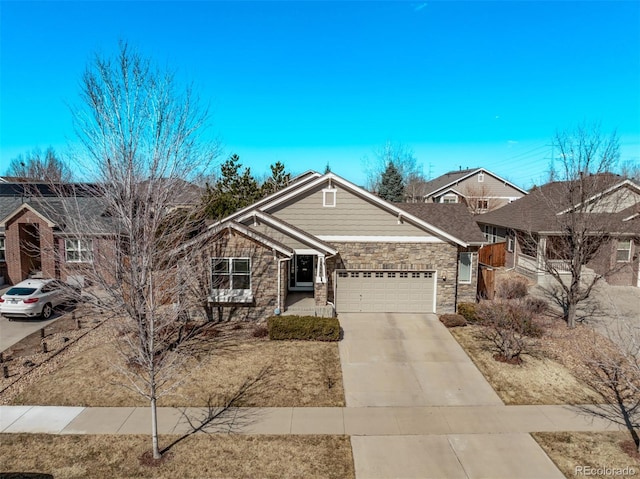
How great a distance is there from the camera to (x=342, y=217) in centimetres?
1745

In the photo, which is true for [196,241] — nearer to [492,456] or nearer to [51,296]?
[51,296]

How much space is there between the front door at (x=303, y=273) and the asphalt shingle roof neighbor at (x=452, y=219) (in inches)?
199

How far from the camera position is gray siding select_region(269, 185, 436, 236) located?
56.7ft

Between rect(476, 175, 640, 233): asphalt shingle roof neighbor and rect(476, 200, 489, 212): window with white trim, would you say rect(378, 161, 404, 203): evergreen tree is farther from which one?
rect(476, 200, 489, 212): window with white trim

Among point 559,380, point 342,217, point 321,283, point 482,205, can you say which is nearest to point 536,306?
point 559,380

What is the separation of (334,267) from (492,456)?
10355 mm

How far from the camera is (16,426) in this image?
881 centimetres

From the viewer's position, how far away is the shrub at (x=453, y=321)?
15.7 m

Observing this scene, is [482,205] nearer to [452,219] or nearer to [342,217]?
[452,219]

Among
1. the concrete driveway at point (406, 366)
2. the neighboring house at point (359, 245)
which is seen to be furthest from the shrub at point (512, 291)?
the concrete driveway at point (406, 366)

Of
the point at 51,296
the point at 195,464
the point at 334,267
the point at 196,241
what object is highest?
the point at 196,241

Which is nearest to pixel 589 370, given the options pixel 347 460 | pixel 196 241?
pixel 347 460

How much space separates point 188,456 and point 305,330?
6579 mm

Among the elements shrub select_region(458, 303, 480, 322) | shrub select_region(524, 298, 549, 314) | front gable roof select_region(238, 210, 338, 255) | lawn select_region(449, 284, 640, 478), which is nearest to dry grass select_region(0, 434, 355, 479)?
lawn select_region(449, 284, 640, 478)
